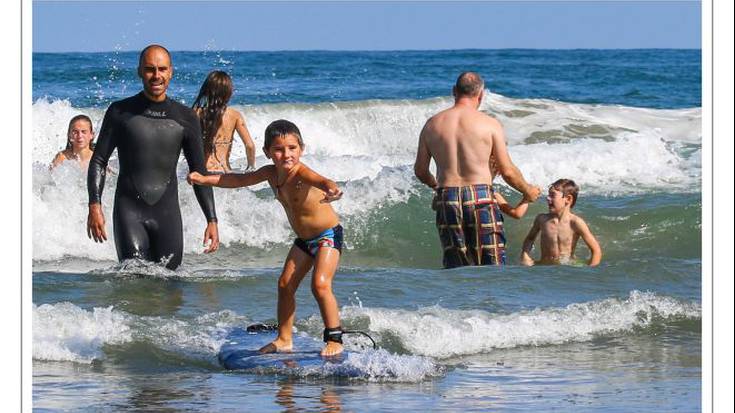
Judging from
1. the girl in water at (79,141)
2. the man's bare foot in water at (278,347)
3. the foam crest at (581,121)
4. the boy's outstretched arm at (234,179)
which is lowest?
the man's bare foot in water at (278,347)

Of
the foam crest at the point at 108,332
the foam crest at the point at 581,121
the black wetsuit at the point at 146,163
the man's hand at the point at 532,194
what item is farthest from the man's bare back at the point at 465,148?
the foam crest at the point at 581,121

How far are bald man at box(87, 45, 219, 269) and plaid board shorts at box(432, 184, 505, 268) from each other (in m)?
1.50

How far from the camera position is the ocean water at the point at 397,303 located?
6258 millimetres

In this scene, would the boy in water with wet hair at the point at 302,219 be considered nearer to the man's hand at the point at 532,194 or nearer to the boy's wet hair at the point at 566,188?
the man's hand at the point at 532,194

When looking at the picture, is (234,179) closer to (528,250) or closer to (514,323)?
(514,323)

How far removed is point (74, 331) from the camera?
727 cm

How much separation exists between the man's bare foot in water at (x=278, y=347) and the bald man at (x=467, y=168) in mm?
1878

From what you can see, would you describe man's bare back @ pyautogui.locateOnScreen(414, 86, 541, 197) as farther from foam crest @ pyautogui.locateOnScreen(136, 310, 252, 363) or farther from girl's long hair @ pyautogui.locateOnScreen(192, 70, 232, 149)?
girl's long hair @ pyautogui.locateOnScreen(192, 70, 232, 149)

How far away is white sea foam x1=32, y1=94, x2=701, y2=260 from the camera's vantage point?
11727 millimetres

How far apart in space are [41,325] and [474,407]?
8.67ft

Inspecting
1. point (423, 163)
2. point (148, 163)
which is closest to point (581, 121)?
point (423, 163)

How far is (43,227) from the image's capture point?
11.4m

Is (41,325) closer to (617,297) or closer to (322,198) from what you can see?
(322,198)

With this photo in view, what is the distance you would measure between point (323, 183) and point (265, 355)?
0.99m
